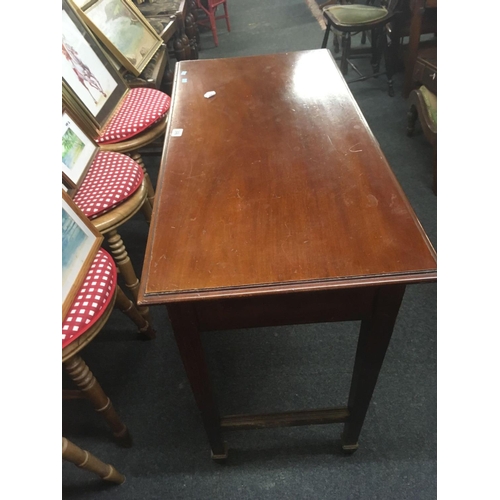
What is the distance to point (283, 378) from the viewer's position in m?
1.29

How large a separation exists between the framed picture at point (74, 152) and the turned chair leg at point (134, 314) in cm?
39

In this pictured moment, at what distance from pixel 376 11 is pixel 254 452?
2.92m

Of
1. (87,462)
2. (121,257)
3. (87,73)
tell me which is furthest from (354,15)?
(87,462)

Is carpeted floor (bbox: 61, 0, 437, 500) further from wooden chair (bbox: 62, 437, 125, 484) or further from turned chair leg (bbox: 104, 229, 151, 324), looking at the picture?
turned chair leg (bbox: 104, 229, 151, 324)

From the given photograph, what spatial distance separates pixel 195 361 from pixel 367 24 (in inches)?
102

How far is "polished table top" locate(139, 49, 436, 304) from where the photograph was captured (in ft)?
2.12

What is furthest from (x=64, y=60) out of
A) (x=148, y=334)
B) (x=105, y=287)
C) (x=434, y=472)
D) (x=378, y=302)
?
(x=434, y=472)

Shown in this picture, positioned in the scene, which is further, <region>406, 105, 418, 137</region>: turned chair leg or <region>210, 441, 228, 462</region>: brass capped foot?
<region>406, 105, 418, 137</region>: turned chair leg

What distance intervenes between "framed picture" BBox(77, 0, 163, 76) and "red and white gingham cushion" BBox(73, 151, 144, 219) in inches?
28.7

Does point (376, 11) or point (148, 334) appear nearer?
point (148, 334)

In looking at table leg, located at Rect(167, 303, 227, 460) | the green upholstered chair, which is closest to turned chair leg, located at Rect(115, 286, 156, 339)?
table leg, located at Rect(167, 303, 227, 460)

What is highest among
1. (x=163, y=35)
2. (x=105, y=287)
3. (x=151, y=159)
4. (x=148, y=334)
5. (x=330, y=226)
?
(x=163, y=35)

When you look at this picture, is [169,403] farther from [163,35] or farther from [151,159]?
[163,35]

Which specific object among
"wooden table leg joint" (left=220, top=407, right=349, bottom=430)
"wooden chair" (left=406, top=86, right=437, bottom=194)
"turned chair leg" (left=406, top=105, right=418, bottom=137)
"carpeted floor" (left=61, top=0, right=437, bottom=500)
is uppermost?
"wooden chair" (left=406, top=86, right=437, bottom=194)
